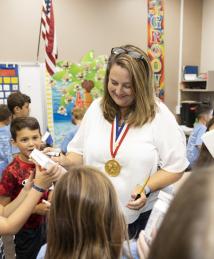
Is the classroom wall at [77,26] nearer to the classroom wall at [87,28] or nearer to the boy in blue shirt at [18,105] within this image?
the classroom wall at [87,28]

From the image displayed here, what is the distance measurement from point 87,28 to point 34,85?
1.40m

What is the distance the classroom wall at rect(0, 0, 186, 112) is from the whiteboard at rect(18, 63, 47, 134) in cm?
18

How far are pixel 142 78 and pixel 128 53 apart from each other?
136 millimetres

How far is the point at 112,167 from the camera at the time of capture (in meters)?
1.49

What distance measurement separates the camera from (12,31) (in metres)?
4.65

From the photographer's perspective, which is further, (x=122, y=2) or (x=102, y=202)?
(x=122, y=2)

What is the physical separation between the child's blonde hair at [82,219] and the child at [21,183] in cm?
72

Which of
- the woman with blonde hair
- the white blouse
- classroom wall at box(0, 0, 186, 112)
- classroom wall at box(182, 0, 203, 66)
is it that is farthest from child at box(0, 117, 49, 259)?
classroom wall at box(182, 0, 203, 66)

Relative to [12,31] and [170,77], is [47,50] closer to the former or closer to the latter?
[12,31]

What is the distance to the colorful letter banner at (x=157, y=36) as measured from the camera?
5570mm

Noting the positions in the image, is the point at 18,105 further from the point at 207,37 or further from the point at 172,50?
the point at 207,37

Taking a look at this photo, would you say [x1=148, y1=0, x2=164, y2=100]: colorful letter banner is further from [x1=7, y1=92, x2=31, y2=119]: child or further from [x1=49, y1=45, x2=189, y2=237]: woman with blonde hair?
[x1=49, y1=45, x2=189, y2=237]: woman with blonde hair

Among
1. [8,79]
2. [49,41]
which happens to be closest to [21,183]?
[49,41]

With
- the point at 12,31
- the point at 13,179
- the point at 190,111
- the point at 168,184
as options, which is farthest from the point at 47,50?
the point at 190,111
